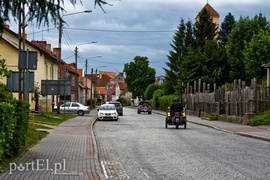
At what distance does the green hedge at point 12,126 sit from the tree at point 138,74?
111 metres

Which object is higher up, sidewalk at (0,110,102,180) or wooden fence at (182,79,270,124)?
wooden fence at (182,79,270,124)

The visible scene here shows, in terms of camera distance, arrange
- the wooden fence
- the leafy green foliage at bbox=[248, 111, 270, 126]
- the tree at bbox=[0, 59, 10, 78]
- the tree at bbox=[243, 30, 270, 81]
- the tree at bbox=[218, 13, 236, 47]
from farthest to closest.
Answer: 1. the tree at bbox=[218, 13, 236, 47]
2. the tree at bbox=[243, 30, 270, 81]
3. the wooden fence
4. the leafy green foliage at bbox=[248, 111, 270, 126]
5. the tree at bbox=[0, 59, 10, 78]

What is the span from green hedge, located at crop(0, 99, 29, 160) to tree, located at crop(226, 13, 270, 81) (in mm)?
56441

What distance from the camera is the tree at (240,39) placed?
223ft

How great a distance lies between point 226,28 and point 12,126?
87825mm

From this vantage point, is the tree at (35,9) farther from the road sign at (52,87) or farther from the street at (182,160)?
the road sign at (52,87)

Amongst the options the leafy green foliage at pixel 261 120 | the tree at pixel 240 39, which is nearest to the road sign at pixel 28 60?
the leafy green foliage at pixel 261 120

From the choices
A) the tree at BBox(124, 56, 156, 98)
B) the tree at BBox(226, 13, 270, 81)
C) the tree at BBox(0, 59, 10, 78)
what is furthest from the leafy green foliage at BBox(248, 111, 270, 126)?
the tree at BBox(124, 56, 156, 98)

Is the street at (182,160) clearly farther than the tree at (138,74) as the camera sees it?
No

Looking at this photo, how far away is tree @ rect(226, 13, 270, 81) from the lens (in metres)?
68.1

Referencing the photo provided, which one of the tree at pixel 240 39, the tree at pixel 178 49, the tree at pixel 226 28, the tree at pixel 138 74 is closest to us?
the tree at pixel 240 39

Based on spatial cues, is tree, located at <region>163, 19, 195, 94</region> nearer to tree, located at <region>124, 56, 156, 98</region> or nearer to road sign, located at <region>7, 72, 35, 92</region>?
tree, located at <region>124, 56, 156, 98</region>

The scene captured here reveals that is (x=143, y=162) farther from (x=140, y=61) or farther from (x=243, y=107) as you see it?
(x=140, y=61)

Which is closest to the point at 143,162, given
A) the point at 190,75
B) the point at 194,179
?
the point at 194,179
